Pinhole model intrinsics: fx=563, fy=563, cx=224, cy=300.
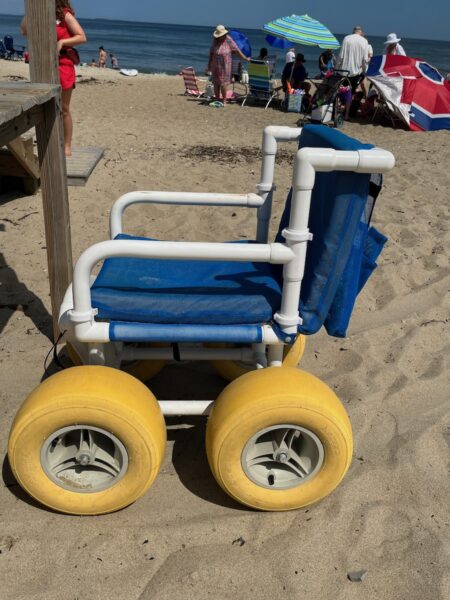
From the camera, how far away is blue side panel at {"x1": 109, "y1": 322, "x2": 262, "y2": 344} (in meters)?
2.08

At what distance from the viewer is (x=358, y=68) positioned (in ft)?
35.7

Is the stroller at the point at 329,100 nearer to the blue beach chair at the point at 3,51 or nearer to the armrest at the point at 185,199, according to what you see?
the armrest at the point at 185,199

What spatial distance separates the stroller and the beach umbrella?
716 mm

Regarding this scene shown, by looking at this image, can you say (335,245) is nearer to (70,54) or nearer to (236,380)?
(236,380)

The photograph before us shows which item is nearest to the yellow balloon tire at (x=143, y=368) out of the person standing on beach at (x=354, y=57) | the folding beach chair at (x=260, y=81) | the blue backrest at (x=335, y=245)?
the blue backrest at (x=335, y=245)

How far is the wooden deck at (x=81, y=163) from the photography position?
18.2ft

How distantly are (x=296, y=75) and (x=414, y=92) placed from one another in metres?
3.20

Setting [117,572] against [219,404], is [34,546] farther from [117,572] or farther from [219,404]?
[219,404]

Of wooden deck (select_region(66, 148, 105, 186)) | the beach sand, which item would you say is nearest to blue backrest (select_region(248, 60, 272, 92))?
wooden deck (select_region(66, 148, 105, 186))

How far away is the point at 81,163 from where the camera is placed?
5918mm

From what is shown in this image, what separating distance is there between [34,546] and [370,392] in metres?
1.77

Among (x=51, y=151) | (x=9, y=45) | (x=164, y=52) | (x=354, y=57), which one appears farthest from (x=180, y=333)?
(x=164, y=52)

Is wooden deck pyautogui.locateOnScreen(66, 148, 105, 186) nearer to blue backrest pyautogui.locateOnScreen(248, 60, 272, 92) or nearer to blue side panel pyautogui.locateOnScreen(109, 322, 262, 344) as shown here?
blue side panel pyautogui.locateOnScreen(109, 322, 262, 344)

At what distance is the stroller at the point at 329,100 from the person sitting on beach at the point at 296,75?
1.86 metres
